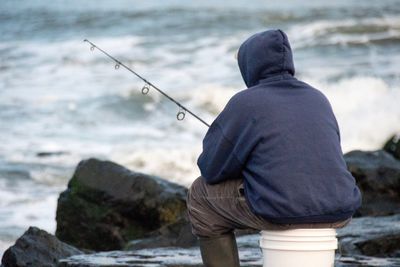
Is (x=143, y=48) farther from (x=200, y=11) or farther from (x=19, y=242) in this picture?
(x=19, y=242)

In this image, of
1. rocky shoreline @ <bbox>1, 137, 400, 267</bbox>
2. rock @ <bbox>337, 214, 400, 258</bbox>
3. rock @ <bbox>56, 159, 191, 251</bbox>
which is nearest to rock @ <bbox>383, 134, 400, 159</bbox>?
rocky shoreline @ <bbox>1, 137, 400, 267</bbox>

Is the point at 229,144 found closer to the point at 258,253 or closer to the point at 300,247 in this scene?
the point at 300,247

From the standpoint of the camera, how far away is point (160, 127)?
14734 millimetres

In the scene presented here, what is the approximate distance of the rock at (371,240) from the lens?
20.1 ft

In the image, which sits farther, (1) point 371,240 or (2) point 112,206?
(2) point 112,206

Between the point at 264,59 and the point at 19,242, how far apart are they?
2379mm

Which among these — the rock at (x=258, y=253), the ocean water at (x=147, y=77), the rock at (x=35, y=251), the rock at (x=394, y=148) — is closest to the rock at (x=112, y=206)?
the ocean water at (x=147, y=77)

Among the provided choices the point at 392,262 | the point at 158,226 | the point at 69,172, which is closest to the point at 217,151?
the point at 392,262

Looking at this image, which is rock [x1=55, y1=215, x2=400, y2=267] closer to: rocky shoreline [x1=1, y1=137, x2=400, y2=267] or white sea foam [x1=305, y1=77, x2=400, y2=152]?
rocky shoreline [x1=1, y1=137, x2=400, y2=267]

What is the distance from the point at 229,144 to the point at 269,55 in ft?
1.20

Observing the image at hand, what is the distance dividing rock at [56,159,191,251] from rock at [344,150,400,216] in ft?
4.90

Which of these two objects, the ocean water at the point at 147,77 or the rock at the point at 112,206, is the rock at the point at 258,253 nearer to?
the rock at the point at 112,206

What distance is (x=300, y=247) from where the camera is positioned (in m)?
3.95

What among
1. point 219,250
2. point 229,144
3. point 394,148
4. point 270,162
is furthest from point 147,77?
point 270,162
